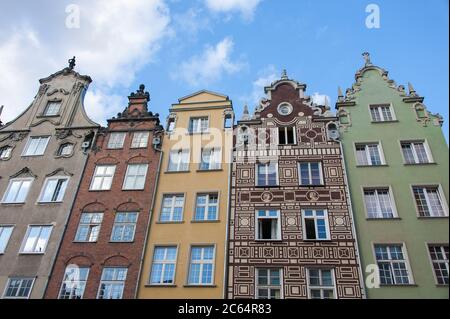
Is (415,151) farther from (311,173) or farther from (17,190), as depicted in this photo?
(17,190)

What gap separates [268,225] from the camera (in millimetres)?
21000

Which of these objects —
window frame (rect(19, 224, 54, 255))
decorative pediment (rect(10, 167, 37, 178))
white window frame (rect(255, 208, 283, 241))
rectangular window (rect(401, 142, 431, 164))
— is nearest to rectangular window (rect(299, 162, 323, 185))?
white window frame (rect(255, 208, 283, 241))

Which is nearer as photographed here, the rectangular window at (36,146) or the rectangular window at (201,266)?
the rectangular window at (201,266)

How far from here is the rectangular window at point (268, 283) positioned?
1870cm

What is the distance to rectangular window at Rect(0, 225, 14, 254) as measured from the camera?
72.4ft

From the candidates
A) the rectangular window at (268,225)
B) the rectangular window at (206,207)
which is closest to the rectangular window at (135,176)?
the rectangular window at (206,207)

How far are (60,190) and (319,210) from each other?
15480 mm

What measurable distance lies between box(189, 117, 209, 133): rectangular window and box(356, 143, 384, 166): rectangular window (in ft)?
31.6

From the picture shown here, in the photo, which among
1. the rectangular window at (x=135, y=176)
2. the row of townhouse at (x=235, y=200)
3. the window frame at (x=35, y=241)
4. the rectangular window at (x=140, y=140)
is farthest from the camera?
the rectangular window at (x=140, y=140)

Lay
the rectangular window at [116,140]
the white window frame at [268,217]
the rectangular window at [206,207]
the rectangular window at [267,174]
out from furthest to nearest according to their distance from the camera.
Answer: the rectangular window at [116,140]
the rectangular window at [267,174]
the rectangular window at [206,207]
the white window frame at [268,217]

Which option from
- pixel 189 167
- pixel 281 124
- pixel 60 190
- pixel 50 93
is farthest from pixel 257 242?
pixel 50 93

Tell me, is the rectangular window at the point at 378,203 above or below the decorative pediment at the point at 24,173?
below

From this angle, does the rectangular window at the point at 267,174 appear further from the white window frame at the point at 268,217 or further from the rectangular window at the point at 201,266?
the rectangular window at the point at 201,266

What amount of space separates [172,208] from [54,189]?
7.73 meters
